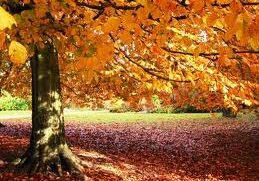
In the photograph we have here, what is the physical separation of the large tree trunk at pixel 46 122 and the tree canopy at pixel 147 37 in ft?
2.27

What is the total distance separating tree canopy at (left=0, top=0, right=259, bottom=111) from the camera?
3.46 metres

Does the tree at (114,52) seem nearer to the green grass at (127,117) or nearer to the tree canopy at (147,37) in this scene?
the tree canopy at (147,37)

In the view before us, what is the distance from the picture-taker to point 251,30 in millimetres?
3174

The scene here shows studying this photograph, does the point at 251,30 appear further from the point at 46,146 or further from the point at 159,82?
the point at 46,146

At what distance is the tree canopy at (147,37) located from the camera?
346 cm

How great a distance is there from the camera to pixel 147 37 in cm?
754

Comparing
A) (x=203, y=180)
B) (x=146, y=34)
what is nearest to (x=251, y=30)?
(x=146, y=34)

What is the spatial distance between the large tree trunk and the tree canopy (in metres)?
0.69

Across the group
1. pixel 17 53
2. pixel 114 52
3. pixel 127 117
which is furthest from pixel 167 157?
pixel 127 117

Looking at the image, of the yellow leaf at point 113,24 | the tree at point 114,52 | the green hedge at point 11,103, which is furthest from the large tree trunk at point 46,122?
the green hedge at point 11,103

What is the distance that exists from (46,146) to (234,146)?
1124cm

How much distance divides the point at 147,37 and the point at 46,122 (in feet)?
12.0

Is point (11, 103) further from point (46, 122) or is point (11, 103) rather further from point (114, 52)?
point (114, 52)

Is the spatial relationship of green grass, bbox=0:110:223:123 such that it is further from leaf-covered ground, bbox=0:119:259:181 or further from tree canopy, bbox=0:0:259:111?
tree canopy, bbox=0:0:259:111
